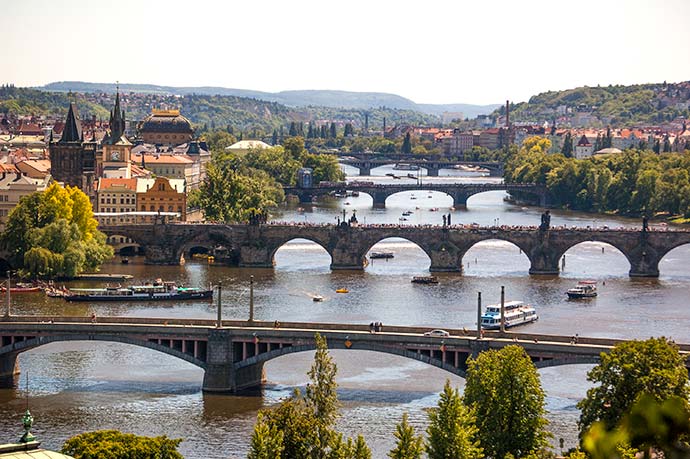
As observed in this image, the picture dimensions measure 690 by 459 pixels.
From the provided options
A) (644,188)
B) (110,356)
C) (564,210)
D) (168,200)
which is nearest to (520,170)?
(564,210)

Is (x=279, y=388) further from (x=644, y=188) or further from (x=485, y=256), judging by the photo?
(x=644, y=188)

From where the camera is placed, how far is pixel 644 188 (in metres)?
115

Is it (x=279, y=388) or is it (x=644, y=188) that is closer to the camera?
(x=279, y=388)

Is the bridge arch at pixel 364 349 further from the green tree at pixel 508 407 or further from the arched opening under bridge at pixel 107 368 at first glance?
the green tree at pixel 508 407

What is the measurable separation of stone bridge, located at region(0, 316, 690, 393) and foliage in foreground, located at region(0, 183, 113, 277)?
27.0m

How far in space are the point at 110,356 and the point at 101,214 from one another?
40800 mm

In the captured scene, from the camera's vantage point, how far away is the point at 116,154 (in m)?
105

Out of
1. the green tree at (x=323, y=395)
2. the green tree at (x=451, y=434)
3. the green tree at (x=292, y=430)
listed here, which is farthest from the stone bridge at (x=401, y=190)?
the green tree at (x=451, y=434)

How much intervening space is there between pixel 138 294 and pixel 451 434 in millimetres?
40337

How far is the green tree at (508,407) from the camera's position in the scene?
27984 mm

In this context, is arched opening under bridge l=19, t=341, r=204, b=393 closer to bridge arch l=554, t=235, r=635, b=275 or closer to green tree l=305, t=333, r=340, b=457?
green tree l=305, t=333, r=340, b=457

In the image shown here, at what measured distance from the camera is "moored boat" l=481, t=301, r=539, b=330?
5206cm

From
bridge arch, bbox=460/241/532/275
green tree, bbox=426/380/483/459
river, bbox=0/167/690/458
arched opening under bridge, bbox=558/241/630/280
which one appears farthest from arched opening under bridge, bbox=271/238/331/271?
green tree, bbox=426/380/483/459

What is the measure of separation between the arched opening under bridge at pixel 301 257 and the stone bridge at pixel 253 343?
1330 inches
